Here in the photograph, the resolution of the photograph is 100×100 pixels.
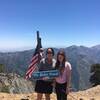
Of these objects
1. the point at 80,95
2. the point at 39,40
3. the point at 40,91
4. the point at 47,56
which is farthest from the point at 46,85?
the point at 80,95

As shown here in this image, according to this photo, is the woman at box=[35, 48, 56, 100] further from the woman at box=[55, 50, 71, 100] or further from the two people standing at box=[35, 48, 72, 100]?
the woman at box=[55, 50, 71, 100]

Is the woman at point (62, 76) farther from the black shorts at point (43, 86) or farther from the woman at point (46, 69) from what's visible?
the black shorts at point (43, 86)

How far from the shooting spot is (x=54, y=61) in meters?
11.8

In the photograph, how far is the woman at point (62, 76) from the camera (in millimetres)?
11371

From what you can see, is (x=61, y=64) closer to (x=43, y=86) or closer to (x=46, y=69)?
(x=46, y=69)

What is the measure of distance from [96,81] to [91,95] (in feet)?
135

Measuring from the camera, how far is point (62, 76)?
37.8ft

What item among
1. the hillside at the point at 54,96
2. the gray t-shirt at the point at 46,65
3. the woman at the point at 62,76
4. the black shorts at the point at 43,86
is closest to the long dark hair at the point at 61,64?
the woman at the point at 62,76

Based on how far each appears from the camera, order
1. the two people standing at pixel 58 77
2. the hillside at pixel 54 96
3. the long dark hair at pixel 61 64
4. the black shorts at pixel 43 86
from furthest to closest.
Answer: the hillside at pixel 54 96, the black shorts at pixel 43 86, the two people standing at pixel 58 77, the long dark hair at pixel 61 64

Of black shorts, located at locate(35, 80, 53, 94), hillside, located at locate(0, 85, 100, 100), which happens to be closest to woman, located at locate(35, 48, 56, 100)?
black shorts, located at locate(35, 80, 53, 94)

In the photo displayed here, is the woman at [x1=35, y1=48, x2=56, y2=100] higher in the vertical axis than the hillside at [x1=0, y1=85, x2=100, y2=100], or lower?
higher

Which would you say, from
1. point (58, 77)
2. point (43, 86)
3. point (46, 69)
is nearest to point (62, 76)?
point (58, 77)

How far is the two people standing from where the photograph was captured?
37.5 feet

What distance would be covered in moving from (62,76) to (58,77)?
14 cm
